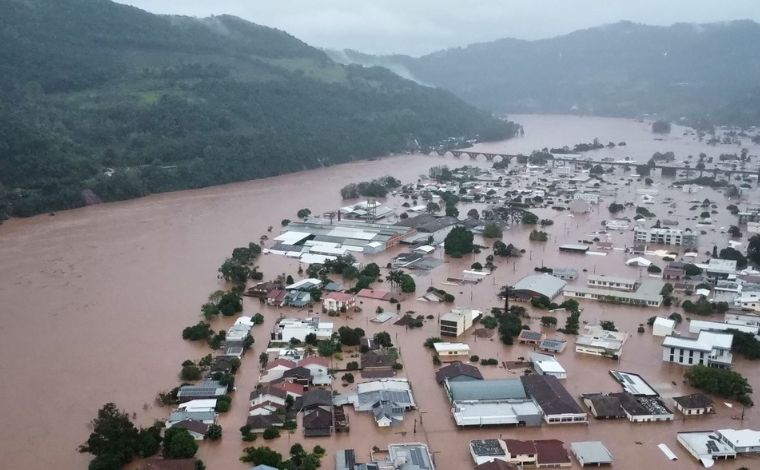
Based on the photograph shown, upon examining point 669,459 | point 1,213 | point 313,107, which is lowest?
point 669,459

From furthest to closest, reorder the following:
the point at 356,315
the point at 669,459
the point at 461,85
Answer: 1. the point at 461,85
2. the point at 356,315
3. the point at 669,459

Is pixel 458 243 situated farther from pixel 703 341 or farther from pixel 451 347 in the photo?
pixel 703 341

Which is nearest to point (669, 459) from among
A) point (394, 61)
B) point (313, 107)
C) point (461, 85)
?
point (313, 107)

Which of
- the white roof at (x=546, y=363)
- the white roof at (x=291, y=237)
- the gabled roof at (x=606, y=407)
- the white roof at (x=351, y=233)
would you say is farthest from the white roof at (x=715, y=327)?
the white roof at (x=291, y=237)

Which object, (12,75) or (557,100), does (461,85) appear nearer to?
(557,100)

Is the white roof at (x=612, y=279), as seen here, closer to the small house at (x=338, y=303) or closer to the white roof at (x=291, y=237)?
the small house at (x=338, y=303)

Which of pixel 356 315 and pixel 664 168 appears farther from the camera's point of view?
pixel 664 168

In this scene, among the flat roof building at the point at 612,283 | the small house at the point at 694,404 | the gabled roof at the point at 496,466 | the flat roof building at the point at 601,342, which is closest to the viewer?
the gabled roof at the point at 496,466

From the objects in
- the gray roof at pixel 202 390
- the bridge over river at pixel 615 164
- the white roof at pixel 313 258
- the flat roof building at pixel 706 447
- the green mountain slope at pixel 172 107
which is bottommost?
the flat roof building at pixel 706 447
